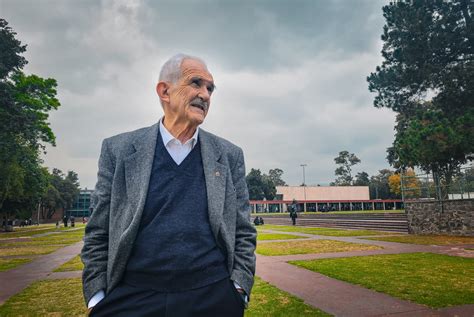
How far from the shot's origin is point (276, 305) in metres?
4.34

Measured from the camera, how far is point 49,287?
19.3ft

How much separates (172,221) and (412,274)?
6.14 metres

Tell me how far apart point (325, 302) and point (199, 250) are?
3.53 m

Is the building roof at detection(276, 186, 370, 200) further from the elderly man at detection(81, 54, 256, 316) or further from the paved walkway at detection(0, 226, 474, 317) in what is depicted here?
the elderly man at detection(81, 54, 256, 316)

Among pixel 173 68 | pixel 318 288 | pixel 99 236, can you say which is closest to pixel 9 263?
pixel 318 288

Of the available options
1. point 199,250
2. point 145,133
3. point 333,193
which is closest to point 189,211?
point 199,250

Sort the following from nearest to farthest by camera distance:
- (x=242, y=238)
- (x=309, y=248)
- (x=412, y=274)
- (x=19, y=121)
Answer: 1. (x=242, y=238)
2. (x=412, y=274)
3. (x=309, y=248)
4. (x=19, y=121)

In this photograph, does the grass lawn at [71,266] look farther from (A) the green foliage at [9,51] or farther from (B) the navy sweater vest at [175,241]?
(A) the green foliage at [9,51]

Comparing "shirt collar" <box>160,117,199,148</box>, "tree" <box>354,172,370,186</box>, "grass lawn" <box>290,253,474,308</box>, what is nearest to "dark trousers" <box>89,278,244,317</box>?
"shirt collar" <box>160,117,199,148</box>

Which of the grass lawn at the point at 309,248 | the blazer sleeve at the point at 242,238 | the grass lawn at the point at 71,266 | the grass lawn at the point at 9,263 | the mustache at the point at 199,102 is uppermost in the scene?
the mustache at the point at 199,102

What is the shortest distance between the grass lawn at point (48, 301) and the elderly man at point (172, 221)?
3.31 metres

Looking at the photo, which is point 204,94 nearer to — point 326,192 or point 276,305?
point 276,305

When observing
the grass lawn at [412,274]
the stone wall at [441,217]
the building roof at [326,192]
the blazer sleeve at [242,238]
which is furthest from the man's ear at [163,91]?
the building roof at [326,192]

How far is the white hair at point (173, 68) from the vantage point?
6.36ft
